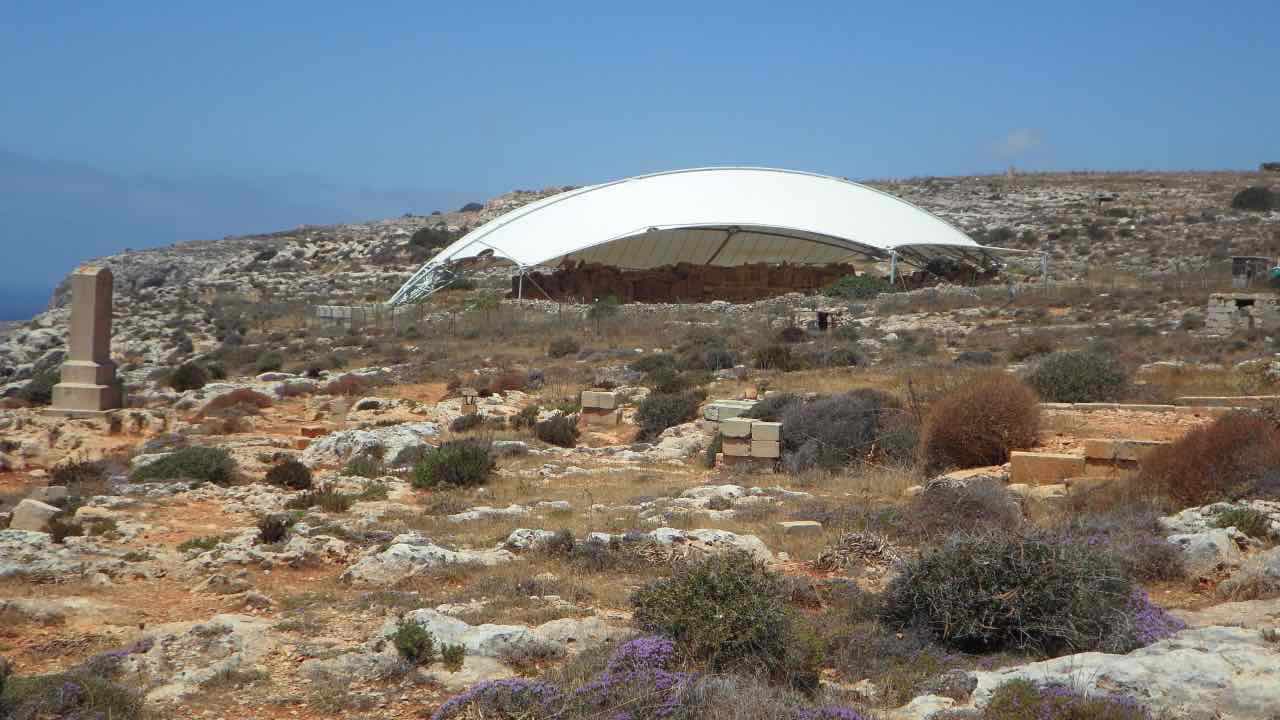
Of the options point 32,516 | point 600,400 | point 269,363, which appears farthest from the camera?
point 269,363

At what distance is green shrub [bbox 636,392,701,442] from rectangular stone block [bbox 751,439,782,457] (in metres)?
2.99

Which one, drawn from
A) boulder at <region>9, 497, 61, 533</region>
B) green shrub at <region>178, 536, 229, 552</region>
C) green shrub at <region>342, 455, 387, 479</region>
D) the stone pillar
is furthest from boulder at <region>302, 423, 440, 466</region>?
the stone pillar

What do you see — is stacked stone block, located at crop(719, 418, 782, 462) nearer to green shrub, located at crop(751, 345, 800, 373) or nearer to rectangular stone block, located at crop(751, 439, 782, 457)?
rectangular stone block, located at crop(751, 439, 782, 457)

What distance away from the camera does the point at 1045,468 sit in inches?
441

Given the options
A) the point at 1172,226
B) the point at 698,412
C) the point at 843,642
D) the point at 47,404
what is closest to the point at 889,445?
the point at 698,412

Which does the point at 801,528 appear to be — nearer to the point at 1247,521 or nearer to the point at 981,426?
the point at 1247,521

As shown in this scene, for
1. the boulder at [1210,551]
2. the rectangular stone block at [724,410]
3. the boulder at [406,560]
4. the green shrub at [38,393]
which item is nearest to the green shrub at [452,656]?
the boulder at [406,560]

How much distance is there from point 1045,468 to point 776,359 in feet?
36.0

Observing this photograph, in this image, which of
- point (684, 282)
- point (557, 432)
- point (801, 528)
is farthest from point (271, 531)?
point (684, 282)

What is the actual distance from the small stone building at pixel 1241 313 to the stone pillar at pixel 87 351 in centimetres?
2173

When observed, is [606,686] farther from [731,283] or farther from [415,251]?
[415,251]

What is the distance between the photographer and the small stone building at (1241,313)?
2369cm

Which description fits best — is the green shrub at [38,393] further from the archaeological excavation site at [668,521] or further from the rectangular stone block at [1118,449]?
the rectangular stone block at [1118,449]

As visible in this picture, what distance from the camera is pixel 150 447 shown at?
14.9 metres
